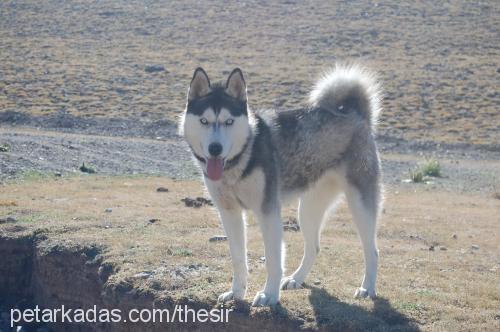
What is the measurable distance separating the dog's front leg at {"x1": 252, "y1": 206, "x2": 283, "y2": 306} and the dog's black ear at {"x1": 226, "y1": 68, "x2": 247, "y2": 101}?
1134 millimetres

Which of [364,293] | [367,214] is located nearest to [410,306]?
[364,293]

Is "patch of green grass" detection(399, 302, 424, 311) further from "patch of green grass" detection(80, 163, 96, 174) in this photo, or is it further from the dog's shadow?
"patch of green grass" detection(80, 163, 96, 174)

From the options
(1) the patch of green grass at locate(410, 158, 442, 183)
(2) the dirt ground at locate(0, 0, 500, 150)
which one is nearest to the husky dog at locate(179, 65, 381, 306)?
(1) the patch of green grass at locate(410, 158, 442, 183)

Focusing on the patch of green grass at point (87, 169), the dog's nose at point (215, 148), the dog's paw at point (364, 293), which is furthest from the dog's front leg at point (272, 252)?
the patch of green grass at point (87, 169)

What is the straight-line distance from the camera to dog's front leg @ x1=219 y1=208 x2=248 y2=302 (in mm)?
7516

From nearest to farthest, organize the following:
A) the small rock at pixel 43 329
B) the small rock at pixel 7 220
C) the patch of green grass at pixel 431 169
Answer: the small rock at pixel 43 329
the small rock at pixel 7 220
the patch of green grass at pixel 431 169

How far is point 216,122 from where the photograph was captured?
706 centimetres

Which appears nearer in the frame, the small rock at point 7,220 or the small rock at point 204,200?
the small rock at point 7,220

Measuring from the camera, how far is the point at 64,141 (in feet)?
70.0

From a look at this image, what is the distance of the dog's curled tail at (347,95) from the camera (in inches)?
342

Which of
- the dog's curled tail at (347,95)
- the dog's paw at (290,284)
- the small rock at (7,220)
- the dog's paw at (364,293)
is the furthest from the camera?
the small rock at (7,220)

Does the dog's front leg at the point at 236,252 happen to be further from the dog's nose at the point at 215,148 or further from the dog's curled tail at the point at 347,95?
the dog's curled tail at the point at 347,95

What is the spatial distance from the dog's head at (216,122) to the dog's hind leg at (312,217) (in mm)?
1496

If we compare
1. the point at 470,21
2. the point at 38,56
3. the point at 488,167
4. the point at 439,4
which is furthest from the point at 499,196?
the point at 439,4
